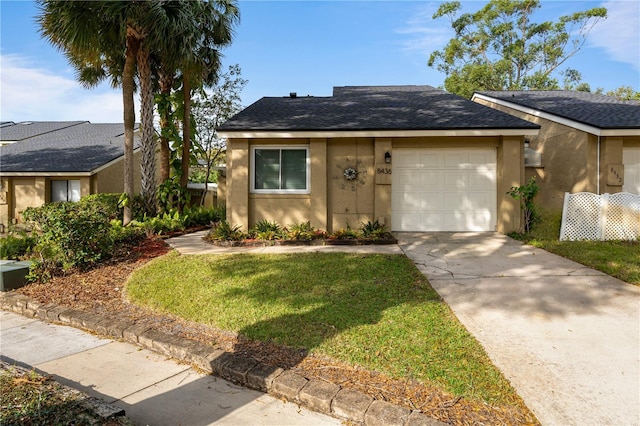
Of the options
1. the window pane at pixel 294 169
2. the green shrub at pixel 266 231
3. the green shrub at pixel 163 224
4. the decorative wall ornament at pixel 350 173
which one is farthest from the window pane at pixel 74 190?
the decorative wall ornament at pixel 350 173

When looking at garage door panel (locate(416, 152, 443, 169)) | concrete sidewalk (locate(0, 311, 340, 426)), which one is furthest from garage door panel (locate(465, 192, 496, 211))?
concrete sidewalk (locate(0, 311, 340, 426))

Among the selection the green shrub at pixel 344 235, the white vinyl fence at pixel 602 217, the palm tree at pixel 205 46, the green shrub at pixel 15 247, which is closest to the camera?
the green shrub at pixel 15 247

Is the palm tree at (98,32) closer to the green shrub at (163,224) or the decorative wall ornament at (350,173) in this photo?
the green shrub at (163,224)

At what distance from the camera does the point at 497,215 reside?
9.88 metres

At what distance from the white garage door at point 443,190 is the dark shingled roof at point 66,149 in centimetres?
1405

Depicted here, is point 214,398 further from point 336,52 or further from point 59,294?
point 336,52

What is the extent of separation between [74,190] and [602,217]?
791 inches

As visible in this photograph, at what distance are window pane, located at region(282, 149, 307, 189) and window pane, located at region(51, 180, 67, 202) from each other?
1318cm

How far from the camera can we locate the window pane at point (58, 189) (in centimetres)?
1738

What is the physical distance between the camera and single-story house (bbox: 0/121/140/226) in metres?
16.7

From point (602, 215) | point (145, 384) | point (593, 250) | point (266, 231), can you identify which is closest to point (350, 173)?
point (266, 231)

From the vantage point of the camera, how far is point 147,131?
11766mm

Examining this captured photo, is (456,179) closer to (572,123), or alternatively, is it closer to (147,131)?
(572,123)

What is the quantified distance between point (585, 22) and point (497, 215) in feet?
90.8
